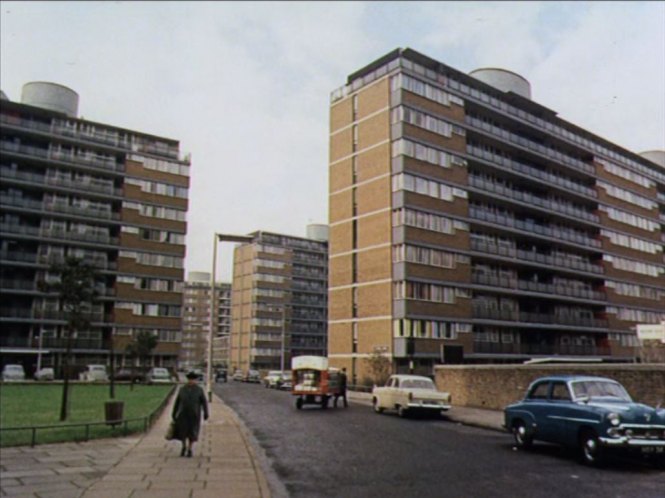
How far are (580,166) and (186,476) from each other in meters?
63.6

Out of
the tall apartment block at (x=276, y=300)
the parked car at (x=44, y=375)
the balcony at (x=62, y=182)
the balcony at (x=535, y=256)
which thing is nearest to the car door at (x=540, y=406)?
the balcony at (x=535, y=256)

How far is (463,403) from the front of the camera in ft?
92.7

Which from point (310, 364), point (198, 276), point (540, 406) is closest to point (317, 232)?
point (198, 276)

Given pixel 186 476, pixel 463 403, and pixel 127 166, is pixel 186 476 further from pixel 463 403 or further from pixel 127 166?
pixel 127 166

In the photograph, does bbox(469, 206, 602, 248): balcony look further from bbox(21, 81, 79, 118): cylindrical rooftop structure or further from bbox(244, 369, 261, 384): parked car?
bbox(21, 81, 79, 118): cylindrical rooftop structure

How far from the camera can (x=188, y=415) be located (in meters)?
11.9

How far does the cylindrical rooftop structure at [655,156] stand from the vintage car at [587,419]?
250 feet

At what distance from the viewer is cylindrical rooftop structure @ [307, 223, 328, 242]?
129 meters

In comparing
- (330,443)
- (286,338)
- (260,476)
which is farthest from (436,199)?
(286,338)

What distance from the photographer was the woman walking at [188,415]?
11.8m

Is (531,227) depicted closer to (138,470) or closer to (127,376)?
(127,376)

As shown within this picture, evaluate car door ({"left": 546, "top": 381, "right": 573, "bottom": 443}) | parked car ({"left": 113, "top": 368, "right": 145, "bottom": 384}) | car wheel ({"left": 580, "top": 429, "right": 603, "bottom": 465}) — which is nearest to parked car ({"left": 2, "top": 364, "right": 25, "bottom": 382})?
parked car ({"left": 113, "top": 368, "right": 145, "bottom": 384})

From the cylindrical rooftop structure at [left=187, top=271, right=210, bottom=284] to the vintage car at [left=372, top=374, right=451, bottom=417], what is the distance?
140934 mm

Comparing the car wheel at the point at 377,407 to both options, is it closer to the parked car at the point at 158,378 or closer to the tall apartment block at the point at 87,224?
the parked car at the point at 158,378
